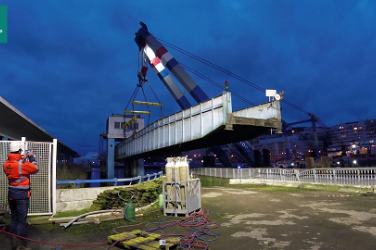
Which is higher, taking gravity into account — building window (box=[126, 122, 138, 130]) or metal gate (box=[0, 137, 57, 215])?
building window (box=[126, 122, 138, 130])

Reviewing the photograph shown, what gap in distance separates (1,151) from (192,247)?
6.75m

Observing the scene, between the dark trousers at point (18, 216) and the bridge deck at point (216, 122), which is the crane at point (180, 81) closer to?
the bridge deck at point (216, 122)

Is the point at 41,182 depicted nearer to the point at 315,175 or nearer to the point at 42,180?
the point at 42,180

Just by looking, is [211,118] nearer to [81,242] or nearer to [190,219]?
[190,219]

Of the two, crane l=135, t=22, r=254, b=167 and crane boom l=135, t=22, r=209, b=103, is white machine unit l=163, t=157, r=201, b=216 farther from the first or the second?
crane l=135, t=22, r=254, b=167

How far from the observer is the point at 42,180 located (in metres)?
7.97

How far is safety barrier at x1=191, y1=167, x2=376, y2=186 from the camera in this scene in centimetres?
1505

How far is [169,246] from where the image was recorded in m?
5.09

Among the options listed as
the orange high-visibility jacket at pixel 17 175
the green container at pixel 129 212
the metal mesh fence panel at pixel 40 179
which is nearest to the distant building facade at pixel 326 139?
the green container at pixel 129 212

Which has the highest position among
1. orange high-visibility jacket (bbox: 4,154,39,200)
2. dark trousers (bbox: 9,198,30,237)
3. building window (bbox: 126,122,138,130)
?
building window (bbox: 126,122,138,130)

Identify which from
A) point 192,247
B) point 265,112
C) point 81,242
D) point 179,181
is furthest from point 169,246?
point 265,112

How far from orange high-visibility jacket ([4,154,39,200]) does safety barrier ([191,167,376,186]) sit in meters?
17.1

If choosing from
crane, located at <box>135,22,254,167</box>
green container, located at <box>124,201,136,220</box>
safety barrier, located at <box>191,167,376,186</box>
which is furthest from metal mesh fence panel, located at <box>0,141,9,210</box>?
crane, located at <box>135,22,254,167</box>

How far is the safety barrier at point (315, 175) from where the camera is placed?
15.1m
